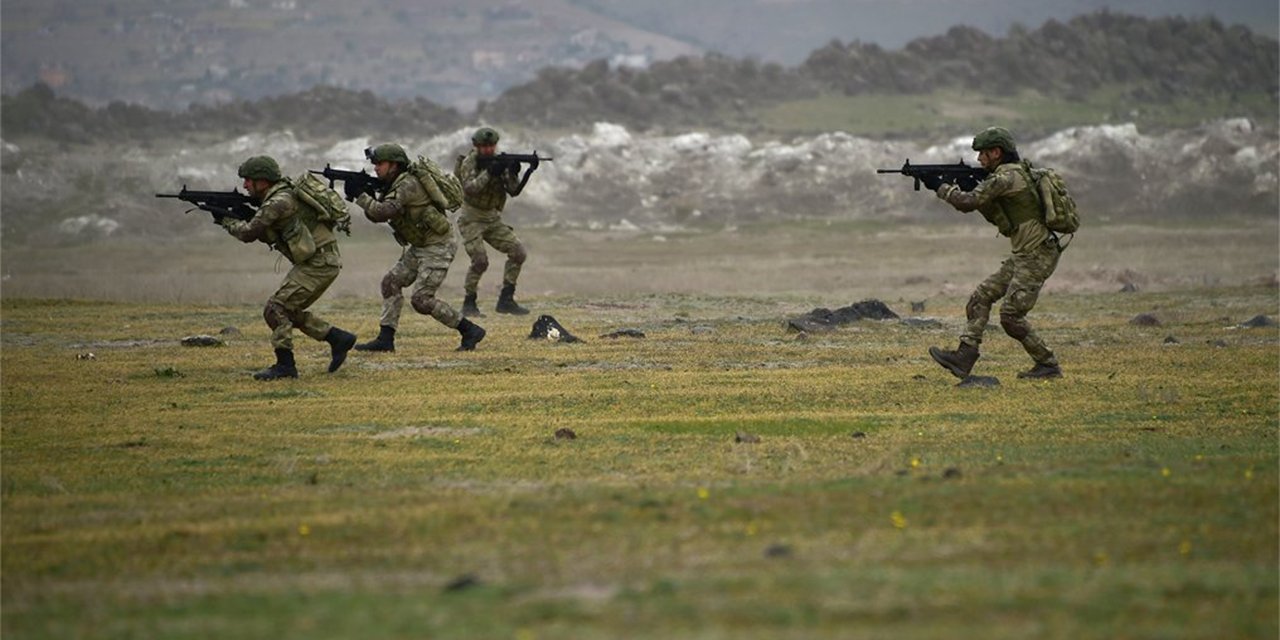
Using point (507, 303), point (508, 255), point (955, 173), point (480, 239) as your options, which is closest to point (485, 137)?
point (480, 239)

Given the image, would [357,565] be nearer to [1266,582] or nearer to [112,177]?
[1266,582]

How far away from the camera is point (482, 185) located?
993 inches

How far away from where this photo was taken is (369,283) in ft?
123

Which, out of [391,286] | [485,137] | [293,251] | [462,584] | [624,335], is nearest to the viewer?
[462,584]

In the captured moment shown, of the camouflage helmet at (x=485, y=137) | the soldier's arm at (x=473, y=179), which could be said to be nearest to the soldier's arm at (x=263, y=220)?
the camouflage helmet at (x=485, y=137)

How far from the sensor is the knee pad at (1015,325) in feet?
58.9

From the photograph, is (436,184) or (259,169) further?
(436,184)

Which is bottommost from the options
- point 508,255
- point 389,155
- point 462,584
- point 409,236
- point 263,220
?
point 462,584

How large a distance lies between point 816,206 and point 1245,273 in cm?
1790

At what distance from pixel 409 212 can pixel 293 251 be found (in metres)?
2.49

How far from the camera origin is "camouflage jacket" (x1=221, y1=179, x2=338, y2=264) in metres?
17.9

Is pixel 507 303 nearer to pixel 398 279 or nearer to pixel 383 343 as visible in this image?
pixel 383 343

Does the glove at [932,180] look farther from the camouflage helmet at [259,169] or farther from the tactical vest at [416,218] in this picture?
the camouflage helmet at [259,169]

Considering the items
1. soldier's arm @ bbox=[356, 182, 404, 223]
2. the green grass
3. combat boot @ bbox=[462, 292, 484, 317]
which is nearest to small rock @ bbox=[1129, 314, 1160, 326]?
the green grass
